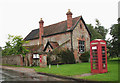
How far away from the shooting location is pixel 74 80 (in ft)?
31.5

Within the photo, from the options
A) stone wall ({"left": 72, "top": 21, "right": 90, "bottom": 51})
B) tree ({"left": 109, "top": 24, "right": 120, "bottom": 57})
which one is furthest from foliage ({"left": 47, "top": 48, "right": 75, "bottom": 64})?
tree ({"left": 109, "top": 24, "right": 120, "bottom": 57})

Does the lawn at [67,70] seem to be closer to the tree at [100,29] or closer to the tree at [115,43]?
the tree at [115,43]

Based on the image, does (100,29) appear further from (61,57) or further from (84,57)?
(61,57)

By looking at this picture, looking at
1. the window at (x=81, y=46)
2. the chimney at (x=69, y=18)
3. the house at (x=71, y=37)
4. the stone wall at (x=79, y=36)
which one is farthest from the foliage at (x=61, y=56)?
the chimney at (x=69, y=18)

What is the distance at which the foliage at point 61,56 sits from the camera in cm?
2192

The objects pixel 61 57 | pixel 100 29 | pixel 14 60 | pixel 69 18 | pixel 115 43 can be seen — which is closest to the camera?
pixel 115 43

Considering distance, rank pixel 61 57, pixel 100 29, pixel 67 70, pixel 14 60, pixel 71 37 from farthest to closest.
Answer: pixel 100 29 → pixel 14 60 → pixel 71 37 → pixel 61 57 → pixel 67 70

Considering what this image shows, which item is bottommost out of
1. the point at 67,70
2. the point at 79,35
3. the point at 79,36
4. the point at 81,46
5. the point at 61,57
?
the point at 67,70

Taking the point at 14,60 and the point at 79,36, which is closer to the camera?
the point at 14,60

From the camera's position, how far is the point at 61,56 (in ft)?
76.4

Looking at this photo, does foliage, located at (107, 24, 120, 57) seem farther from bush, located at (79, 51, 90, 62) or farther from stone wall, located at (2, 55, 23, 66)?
stone wall, located at (2, 55, 23, 66)

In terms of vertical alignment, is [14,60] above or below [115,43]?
below

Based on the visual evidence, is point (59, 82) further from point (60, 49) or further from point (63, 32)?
point (63, 32)

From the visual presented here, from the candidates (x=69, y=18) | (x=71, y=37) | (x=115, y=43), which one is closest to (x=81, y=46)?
(x=71, y=37)
